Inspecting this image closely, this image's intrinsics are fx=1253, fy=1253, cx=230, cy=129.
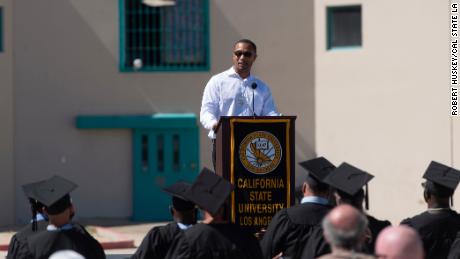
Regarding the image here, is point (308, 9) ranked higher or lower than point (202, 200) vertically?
higher

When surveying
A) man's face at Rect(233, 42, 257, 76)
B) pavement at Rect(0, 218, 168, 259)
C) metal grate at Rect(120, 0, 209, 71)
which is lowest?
pavement at Rect(0, 218, 168, 259)

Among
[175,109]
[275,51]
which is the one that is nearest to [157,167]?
[175,109]

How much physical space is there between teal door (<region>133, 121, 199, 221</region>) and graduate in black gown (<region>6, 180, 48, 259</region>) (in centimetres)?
1033

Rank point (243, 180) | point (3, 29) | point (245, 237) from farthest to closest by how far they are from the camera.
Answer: point (3, 29) → point (243, 180) → point (245, 237)

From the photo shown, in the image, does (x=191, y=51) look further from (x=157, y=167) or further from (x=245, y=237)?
(x=245, y=237)

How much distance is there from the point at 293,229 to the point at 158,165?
10771 mm

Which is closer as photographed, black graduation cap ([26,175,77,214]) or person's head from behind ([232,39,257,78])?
black graduation cap ([26,175,77,214])

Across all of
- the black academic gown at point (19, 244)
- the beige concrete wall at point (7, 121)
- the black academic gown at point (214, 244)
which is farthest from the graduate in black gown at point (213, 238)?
the beige concrete wall at point (7, 121)

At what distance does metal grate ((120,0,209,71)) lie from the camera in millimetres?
20234

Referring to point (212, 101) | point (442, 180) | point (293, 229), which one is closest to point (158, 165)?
point (212, 101)

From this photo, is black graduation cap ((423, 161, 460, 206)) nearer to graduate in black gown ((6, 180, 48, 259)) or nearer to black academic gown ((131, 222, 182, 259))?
black academic gown ((131, 222, 182, 259))

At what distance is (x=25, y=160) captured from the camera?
66.3ft

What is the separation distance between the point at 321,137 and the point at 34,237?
11309mm

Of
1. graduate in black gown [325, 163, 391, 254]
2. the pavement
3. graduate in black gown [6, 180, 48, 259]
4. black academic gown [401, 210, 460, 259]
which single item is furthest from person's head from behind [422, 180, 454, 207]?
the pavement
